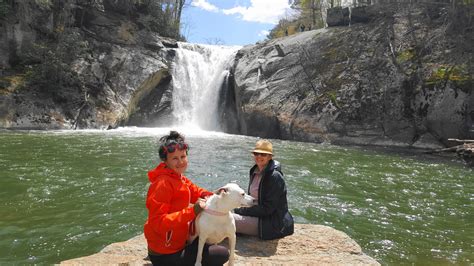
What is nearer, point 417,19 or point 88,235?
point 88,235

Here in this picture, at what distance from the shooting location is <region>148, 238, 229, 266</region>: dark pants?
3436 mm

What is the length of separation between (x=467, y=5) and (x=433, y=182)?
15723mm

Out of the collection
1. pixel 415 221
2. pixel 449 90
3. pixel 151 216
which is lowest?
pixel 415 221

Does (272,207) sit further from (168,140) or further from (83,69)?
(83,69)

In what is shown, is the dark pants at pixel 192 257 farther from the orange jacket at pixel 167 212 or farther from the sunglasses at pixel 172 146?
the sunglasses at pixel 172 146

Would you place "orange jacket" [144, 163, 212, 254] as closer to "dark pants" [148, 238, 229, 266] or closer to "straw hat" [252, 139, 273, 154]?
"dark pants" [148, 238, 229, 266]

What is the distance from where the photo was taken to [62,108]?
910 inches

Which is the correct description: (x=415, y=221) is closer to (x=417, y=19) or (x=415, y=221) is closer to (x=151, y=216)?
(x=151, y=216)

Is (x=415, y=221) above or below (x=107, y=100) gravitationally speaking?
below

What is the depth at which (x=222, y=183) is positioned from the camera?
982cm

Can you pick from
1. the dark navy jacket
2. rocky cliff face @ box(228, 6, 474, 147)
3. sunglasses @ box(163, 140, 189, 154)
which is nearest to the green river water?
the dark navy jacket

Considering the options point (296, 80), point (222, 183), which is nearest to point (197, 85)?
point (296, 80)

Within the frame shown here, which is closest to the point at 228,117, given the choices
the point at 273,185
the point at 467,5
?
the point at 467,5

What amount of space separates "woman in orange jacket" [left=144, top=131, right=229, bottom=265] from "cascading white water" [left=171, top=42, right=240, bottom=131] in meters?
24.3
